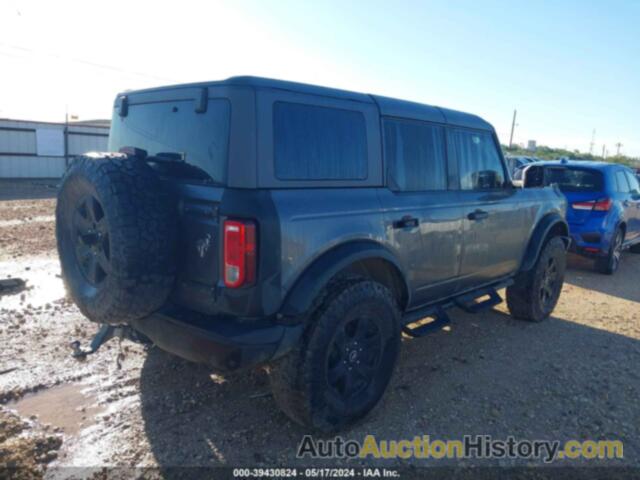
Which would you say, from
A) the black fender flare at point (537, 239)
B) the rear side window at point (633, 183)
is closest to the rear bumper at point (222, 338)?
the black fender flare at point (537, 239)

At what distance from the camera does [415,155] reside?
3746 millimetres

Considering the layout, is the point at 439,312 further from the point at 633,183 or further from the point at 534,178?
the point at 633,183

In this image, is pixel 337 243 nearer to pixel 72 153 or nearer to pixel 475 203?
pixel 475 203

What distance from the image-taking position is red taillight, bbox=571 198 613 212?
748cm

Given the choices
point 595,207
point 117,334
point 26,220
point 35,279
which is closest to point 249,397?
point 117,334

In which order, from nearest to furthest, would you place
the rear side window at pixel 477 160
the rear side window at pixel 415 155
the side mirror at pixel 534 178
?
the rear side window at pixel 415 155, the rear side window at pixel 477 160, the side mirror at pixel 534 178

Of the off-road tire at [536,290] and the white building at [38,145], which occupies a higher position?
the white building at [38,145]

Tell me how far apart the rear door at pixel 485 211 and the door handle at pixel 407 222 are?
71 cm

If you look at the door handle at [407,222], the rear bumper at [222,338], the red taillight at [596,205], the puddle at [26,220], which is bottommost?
the puddle at [26,220]

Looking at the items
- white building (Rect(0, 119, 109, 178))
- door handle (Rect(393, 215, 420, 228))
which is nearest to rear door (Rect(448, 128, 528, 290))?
door handle (Rect(393, 215, 420, 228))

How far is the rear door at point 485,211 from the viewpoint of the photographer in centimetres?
419

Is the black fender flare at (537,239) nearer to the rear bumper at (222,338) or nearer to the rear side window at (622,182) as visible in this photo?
the rear bumper at (222,338)

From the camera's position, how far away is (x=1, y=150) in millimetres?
18812

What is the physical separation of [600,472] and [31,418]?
359cm
